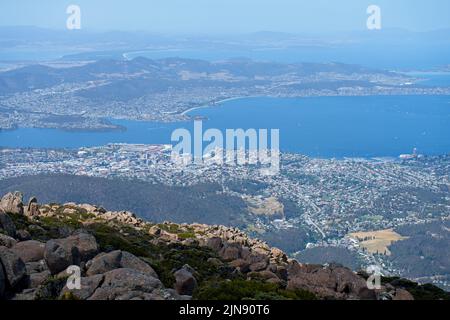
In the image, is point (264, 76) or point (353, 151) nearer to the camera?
point (353, 151)

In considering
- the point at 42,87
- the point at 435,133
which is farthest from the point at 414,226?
the point at 42,87

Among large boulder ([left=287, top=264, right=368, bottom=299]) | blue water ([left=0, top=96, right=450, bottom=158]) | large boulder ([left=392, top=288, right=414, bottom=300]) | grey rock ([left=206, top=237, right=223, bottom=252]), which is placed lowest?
blue water ([left=0, top=96, right=450, bottom=158])

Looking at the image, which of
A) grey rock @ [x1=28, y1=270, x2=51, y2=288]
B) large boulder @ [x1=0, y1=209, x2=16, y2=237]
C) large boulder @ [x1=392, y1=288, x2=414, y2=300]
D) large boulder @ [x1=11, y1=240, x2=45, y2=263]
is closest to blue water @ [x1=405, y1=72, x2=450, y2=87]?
large boulder @ [x1=392, y1=288, x2=414, y2=300]

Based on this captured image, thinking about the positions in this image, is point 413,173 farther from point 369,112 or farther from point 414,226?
point 369,112

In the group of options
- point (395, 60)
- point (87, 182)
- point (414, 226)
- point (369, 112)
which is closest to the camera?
point (414, 226)

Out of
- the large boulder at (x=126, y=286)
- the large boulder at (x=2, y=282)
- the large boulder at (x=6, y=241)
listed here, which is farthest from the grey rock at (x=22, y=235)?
the large boulder at (x=126, y=286)

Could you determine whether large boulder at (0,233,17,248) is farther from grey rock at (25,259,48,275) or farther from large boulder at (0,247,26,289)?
large boulder at (0,247,26,289)

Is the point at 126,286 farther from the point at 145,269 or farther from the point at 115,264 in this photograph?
the point at 145,269
